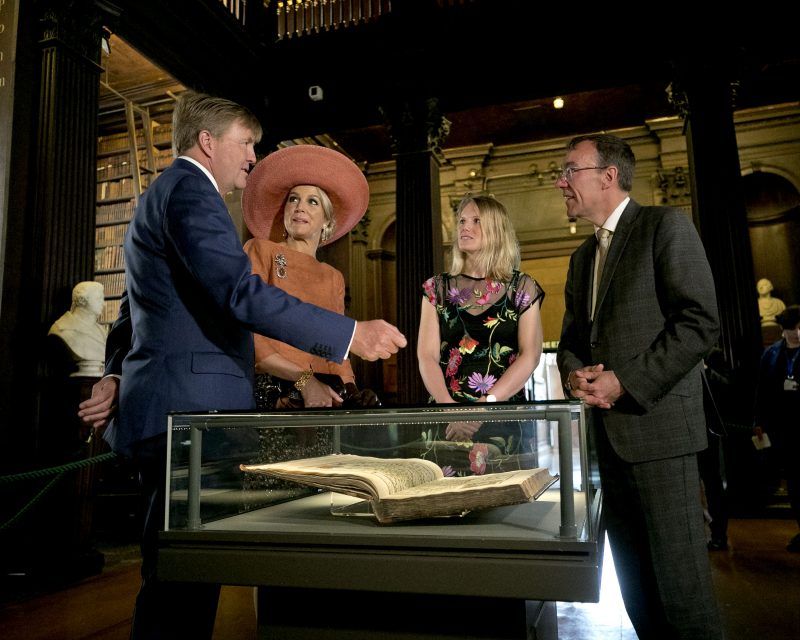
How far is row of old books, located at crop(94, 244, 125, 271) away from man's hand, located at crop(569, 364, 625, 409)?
659cm

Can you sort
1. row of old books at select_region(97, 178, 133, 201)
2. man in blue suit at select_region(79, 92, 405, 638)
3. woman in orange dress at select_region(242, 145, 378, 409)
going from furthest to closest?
row of old books at select_region(97, 178, 133, 201)
woman in orange dress at select_region(242, 145, 378, 409)
man in blue suit at select_region(79, 92, 405, 638)

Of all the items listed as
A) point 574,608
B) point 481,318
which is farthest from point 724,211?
point 481,318

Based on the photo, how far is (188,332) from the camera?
119 centimetres

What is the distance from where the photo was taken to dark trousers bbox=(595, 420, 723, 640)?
130 cm

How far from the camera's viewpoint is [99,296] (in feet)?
13.5

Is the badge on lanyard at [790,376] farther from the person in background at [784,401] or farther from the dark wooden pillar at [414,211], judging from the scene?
the dark wooden pillar at [414,211]

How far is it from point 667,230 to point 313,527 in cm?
111

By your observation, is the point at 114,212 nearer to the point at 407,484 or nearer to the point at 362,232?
the point at 362,232

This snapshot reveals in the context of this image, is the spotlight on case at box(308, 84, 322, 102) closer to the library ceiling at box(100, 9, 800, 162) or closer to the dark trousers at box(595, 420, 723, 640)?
the library ceiling at box(100, 9, 800, 162)

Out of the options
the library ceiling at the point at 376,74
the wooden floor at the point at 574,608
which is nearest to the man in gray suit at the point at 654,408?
the wooden floor at the point at 574,608

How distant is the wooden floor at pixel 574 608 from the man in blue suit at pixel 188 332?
1.45 meters

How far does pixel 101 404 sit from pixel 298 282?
78 cm

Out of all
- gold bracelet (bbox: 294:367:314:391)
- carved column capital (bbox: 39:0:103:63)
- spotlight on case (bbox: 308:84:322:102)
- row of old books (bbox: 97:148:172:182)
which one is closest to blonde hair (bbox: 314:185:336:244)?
gold bracelet (bbox: 294:367:314:391)

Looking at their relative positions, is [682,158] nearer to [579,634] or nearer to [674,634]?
[579,634]
